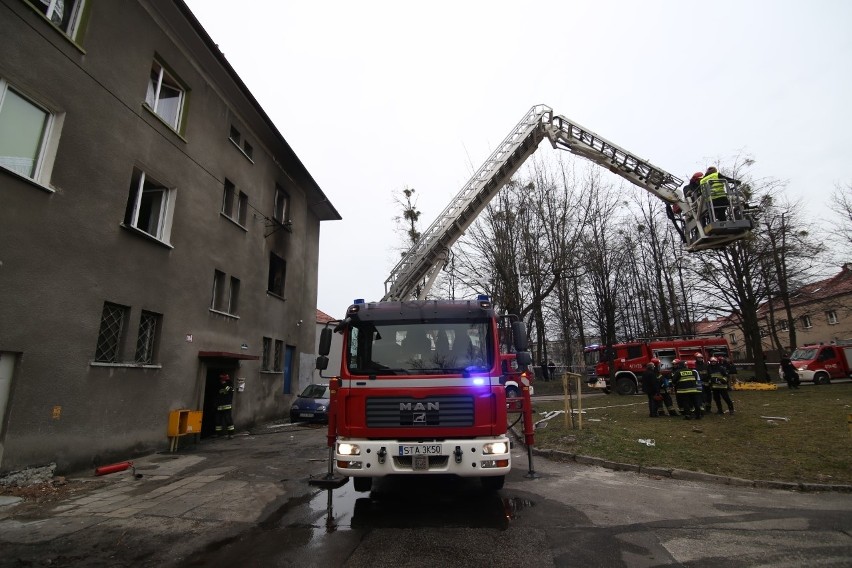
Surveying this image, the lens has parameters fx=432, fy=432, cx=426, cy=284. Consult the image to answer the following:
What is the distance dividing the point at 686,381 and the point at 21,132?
15469 mm

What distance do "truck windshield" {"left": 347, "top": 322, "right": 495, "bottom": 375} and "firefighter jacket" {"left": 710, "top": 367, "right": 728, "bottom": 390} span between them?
992cm

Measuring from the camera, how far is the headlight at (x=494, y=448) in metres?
5.12

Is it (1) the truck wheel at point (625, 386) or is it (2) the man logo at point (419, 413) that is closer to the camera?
(2) the man logo at point (419, 413)

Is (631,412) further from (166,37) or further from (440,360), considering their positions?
(166,37)

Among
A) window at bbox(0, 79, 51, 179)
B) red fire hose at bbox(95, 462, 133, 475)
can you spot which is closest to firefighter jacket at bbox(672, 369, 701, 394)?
red fire hose at bbox(95, 462, 133, 475)

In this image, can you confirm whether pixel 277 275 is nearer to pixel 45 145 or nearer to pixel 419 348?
pixel 45 145

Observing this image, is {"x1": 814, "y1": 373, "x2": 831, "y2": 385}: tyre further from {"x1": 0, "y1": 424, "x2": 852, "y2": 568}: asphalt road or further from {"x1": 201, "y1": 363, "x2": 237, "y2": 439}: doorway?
{"x1": 201, "y1": 363, "x2": 237, "y2": 439}: doorway

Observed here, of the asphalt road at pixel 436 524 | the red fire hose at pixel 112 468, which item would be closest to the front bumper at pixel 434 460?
the asphalt road at pixel 436 524

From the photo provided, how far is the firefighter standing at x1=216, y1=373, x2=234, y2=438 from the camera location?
457 inches

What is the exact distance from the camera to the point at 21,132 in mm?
7059

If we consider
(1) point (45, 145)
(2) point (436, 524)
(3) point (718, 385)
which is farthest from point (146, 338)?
(3) point (718, 385)

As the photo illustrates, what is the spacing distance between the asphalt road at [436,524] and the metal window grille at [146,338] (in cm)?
302

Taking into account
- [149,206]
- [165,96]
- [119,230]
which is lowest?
[119,230]

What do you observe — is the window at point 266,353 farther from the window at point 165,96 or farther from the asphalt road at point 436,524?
the asphalt road at point 436,524
